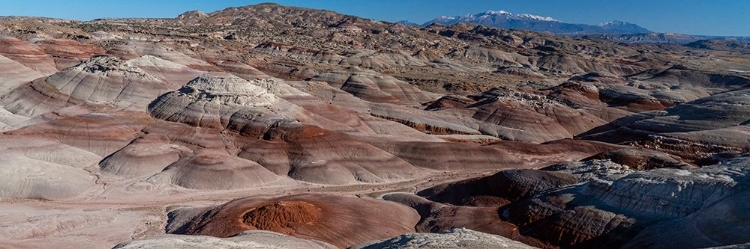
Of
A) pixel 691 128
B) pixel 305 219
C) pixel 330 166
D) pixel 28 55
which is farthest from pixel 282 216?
pixel 28 55

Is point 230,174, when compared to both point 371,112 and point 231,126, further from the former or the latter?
point 371,112

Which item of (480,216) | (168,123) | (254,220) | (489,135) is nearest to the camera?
(254,220)

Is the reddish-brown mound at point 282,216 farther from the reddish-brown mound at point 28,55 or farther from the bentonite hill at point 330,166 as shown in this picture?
the reddish-brown mound at point 28,55

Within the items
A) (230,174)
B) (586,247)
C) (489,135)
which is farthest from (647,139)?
(230,174)

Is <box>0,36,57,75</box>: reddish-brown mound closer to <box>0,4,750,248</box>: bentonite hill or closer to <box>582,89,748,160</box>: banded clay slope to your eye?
<box>0,4,750,248</box>: bentonite hill

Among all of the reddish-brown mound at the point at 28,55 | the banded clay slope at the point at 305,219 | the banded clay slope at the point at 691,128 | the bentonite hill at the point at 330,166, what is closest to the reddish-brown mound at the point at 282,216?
the banded clay slope at the point at 305,219

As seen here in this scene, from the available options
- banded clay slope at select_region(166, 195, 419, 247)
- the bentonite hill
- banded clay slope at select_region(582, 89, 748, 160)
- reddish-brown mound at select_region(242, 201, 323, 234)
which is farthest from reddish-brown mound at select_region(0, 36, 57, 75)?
banded clay slope at select_region(582, 89, 748, 160)
